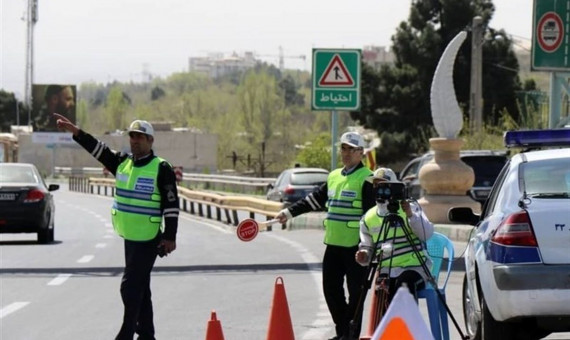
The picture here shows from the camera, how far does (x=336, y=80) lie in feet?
84.0

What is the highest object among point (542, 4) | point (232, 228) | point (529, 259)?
point (542, 4)

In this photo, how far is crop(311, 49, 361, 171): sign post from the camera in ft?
83.4

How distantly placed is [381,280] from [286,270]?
9.31m

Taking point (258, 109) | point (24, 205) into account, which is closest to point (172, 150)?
point (258, 109)

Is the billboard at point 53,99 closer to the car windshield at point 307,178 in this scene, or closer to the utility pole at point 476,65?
the utility pole at point 476,65

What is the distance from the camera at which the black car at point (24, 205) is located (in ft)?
80.3

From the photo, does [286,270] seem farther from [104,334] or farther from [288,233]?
[288,233]

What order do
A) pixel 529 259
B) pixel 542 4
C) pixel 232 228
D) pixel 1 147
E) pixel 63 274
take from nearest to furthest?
1. pixel 529 259
2. pixel 63 274
3. pixel 542 4
4. pixel 232 228
5. pixel 1 147

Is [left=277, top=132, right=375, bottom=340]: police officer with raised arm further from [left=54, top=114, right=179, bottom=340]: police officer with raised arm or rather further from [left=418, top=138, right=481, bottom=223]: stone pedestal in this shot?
[left=418, top=138, right=481, bottom=223]: stone pedestal

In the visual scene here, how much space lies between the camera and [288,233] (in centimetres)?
2991

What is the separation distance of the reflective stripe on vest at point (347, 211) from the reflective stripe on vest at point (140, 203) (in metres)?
1.46

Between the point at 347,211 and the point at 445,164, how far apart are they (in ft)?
49.5

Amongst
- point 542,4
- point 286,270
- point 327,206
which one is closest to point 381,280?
point 327,206

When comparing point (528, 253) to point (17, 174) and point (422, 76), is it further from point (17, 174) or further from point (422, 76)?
point (422, 76)
